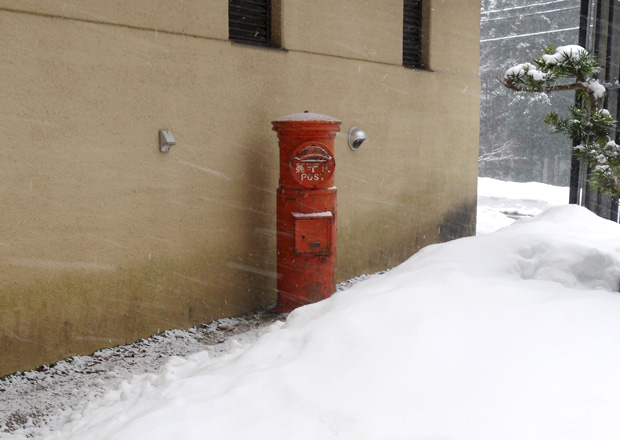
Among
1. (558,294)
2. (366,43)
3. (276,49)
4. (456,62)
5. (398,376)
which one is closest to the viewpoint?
(398,376)

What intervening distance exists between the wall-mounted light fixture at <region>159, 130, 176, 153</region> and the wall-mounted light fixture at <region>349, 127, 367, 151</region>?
2.47 m

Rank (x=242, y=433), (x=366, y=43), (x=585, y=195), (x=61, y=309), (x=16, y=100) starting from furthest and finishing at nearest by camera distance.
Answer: (x=585, y=195)
(x=366, y=43)
(x=61, y=309)
(x=16, y=100)
(x=242, y=433)

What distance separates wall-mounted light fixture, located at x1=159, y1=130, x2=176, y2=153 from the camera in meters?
4.99

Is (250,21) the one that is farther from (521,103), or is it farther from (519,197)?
(521,103)

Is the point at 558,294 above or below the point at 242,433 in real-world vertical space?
above

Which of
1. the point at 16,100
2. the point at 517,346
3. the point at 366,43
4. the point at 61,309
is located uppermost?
the point at 366,43

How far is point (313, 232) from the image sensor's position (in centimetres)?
570

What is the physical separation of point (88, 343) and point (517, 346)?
3226mm

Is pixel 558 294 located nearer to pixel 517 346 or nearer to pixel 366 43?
pixel 517 346

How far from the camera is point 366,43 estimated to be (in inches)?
282

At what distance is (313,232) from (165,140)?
1.58 m

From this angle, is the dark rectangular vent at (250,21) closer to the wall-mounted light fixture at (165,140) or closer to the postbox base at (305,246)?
the wall-mounted light fixture at (165,140)

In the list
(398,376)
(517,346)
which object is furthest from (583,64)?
(398,376)

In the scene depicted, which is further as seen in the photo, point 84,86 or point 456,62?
point 456,62
